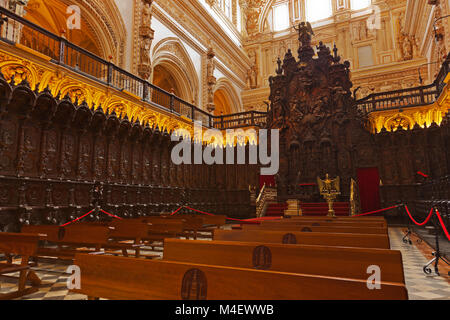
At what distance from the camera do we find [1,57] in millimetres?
6590

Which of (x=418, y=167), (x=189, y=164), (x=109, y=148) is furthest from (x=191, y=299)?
(x=418, y=167)

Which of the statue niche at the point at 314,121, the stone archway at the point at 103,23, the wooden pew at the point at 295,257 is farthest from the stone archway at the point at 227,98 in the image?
the wooden pew at the point at 295,257

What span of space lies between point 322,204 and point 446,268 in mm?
7216

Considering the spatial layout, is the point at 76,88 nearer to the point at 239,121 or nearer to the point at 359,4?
the point at 239,121

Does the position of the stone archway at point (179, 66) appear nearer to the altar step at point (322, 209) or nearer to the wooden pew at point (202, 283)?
the altar step at point (322, 209)

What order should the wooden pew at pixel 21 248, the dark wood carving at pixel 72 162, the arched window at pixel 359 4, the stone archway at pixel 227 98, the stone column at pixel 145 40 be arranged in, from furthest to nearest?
the stone archway at pixel 227 98 < the arched window at pixel 359 4 < the stone column at pixel 145 40 < the dark wood carving at pixel 72 162 < the wooden pew at pixel 21 248

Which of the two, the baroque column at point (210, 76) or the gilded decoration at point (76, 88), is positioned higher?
the baroque column at point (210, 76)

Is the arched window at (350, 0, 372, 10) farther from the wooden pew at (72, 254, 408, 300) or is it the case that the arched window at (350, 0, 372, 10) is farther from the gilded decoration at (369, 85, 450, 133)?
the wooden pew at (72, 254, 408, 300)

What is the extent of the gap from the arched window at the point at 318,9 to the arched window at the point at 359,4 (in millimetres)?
1545

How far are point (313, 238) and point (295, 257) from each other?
982mm

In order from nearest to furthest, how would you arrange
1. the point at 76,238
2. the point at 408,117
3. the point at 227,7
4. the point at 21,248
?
the point at 21,248, the point at 76,238, the point at 408,117, the point at 227,7

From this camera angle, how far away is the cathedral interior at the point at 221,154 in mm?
1864

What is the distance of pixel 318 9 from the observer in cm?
2231

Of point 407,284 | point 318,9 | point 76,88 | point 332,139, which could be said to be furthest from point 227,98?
point 407,284
